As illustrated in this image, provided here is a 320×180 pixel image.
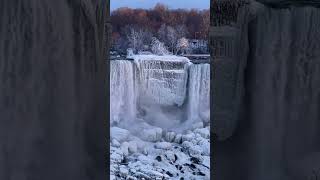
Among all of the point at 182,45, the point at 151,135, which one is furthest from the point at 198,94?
the point at 182,45

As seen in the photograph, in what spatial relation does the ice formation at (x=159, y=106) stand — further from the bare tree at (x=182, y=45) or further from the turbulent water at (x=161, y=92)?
the bare tree at (x=182, y=45)

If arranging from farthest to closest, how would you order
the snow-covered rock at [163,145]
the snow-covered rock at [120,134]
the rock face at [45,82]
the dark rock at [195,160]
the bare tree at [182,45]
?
the bare tree at [182,45] → the snow-covered rock at [120,134] → the snow-covered rock at [163,145] → the dark rock at [195,160] → the rock face at [45,82]

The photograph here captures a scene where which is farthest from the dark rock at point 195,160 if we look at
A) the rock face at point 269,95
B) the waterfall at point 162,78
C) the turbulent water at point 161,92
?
the rock face at point 269,95

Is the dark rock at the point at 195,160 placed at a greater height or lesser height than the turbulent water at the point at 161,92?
lesser

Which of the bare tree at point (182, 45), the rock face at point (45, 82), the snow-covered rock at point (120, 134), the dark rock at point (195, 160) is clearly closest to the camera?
the rock face at point (45, 82)

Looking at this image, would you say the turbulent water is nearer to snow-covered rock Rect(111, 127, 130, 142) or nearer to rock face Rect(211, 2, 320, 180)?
snow-covered rock Rect(111, 127, 130, 142)

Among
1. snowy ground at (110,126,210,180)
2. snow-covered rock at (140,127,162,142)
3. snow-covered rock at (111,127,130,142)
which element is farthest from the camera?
snow-covered rock at (140,127,162,142)

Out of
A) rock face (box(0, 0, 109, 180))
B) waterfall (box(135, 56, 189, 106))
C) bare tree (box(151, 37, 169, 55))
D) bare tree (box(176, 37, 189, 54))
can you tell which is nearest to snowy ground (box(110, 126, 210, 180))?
waterfall (box(135, 56, 189, 106))

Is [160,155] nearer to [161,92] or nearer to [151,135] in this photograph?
[151,135]
